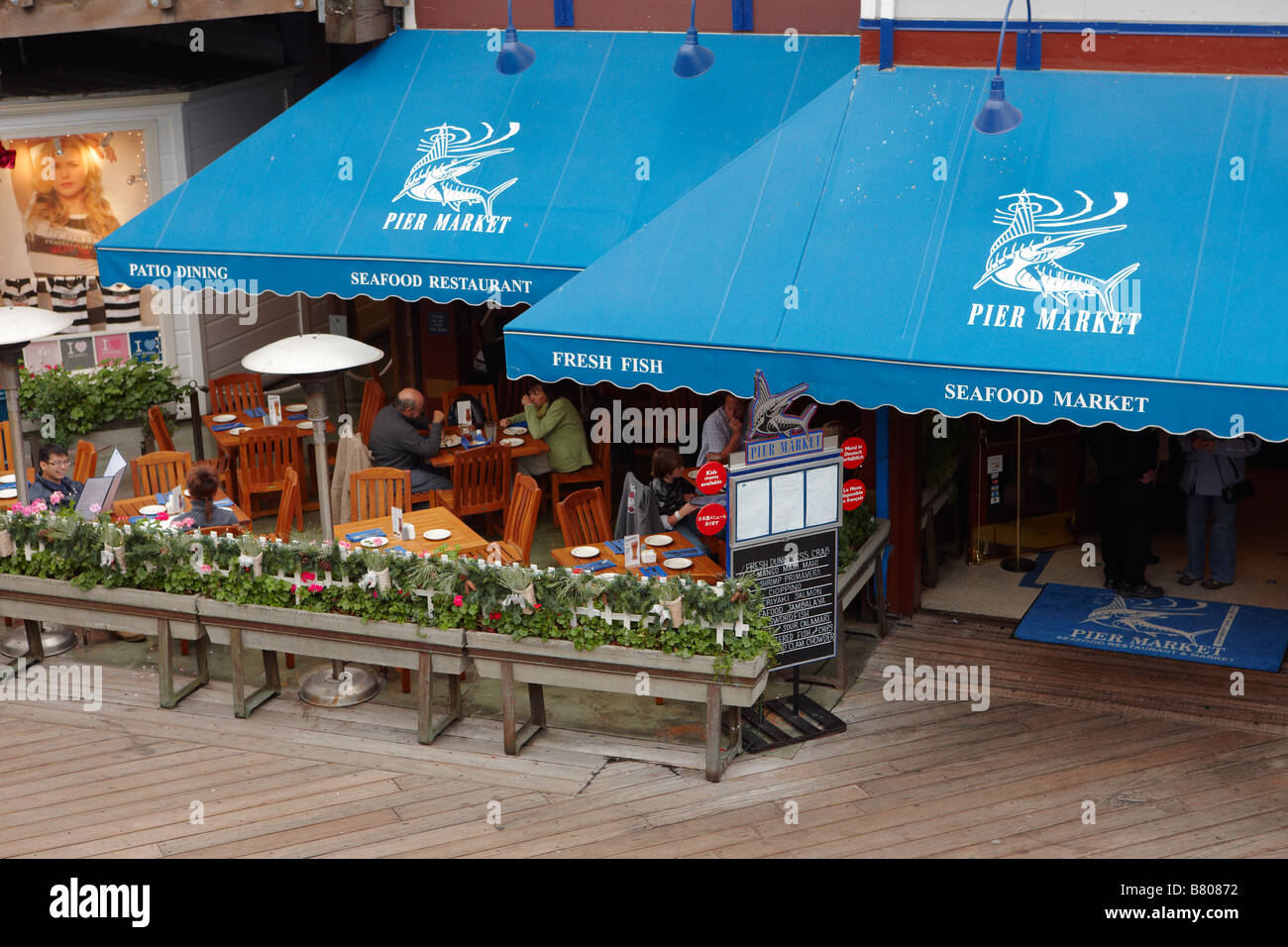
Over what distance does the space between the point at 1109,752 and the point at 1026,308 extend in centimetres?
265

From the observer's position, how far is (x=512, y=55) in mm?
11797

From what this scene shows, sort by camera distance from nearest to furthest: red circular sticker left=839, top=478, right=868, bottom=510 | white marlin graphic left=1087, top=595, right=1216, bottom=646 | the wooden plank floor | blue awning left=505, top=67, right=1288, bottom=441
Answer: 1. the wooden plank floor
2. blue awning left=505, top=67, right=1288, bottom=441
3. red circular sticker left=839, top=478, right=868, bottom=510
4. white marlin graphic left=1087, top=595, right=1216, bottom=646

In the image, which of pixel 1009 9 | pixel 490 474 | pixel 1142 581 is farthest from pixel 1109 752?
pixel 490 474

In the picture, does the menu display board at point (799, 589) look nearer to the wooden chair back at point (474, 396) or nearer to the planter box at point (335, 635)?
the planter box at point (335, 635)

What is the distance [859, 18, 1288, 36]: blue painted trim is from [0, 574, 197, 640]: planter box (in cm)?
589

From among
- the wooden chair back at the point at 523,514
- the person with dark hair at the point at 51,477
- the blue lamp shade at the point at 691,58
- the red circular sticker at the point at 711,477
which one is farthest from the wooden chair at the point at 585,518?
the person with dark hair at the point at 51,477

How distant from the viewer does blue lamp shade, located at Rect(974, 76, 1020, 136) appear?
8.84 metres

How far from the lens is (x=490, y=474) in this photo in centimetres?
1220

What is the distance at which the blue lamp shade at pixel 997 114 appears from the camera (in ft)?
29.0

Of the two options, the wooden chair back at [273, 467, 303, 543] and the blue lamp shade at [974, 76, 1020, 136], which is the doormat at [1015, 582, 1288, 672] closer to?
the blue lamp shade at [974, 76, 1020, 136]

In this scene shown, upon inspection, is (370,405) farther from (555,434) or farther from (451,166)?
(451,166)

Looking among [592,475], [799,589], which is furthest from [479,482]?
[799,589]

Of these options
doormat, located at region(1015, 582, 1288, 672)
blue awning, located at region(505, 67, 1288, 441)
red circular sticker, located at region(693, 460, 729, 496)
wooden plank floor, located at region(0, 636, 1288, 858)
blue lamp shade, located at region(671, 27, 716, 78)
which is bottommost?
Answer: wooden plank floor, located at region(0, 636, 1288, 858)

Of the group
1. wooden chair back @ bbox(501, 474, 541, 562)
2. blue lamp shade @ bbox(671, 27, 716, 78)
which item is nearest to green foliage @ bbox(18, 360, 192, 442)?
wooden chair back @ bbox(501, 474, 541, 562)
